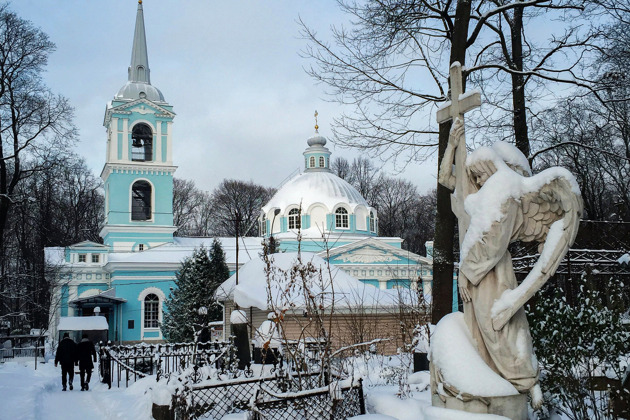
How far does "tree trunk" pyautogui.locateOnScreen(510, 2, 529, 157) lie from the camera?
11656 millimetres

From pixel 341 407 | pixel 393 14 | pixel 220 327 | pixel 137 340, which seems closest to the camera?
pixel 341 407

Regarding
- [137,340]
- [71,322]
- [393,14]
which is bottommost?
[137,340]

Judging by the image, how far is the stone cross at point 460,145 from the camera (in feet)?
16.4

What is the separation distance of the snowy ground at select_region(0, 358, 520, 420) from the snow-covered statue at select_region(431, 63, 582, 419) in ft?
1.88

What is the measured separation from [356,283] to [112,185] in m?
24.4

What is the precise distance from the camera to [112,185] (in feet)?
124

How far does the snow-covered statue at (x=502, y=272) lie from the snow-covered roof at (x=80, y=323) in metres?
17.7

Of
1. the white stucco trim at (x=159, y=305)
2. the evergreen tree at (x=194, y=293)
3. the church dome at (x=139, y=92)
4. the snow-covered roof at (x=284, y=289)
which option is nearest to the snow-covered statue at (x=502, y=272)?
the snow-covered roof at (x=284, y=289)

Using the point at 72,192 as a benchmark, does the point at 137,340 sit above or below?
below

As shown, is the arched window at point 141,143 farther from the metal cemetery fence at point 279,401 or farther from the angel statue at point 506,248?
the angel statue at point 506,248

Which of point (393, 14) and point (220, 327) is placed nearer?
point (393, 14)

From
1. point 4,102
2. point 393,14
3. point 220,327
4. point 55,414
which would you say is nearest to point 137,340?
point 220,327

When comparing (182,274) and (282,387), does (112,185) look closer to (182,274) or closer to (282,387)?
(182,274)

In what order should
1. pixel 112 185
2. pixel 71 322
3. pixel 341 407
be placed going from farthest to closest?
1. pixel 112 185
2. pixel 71 322
3. pixel 341 407
